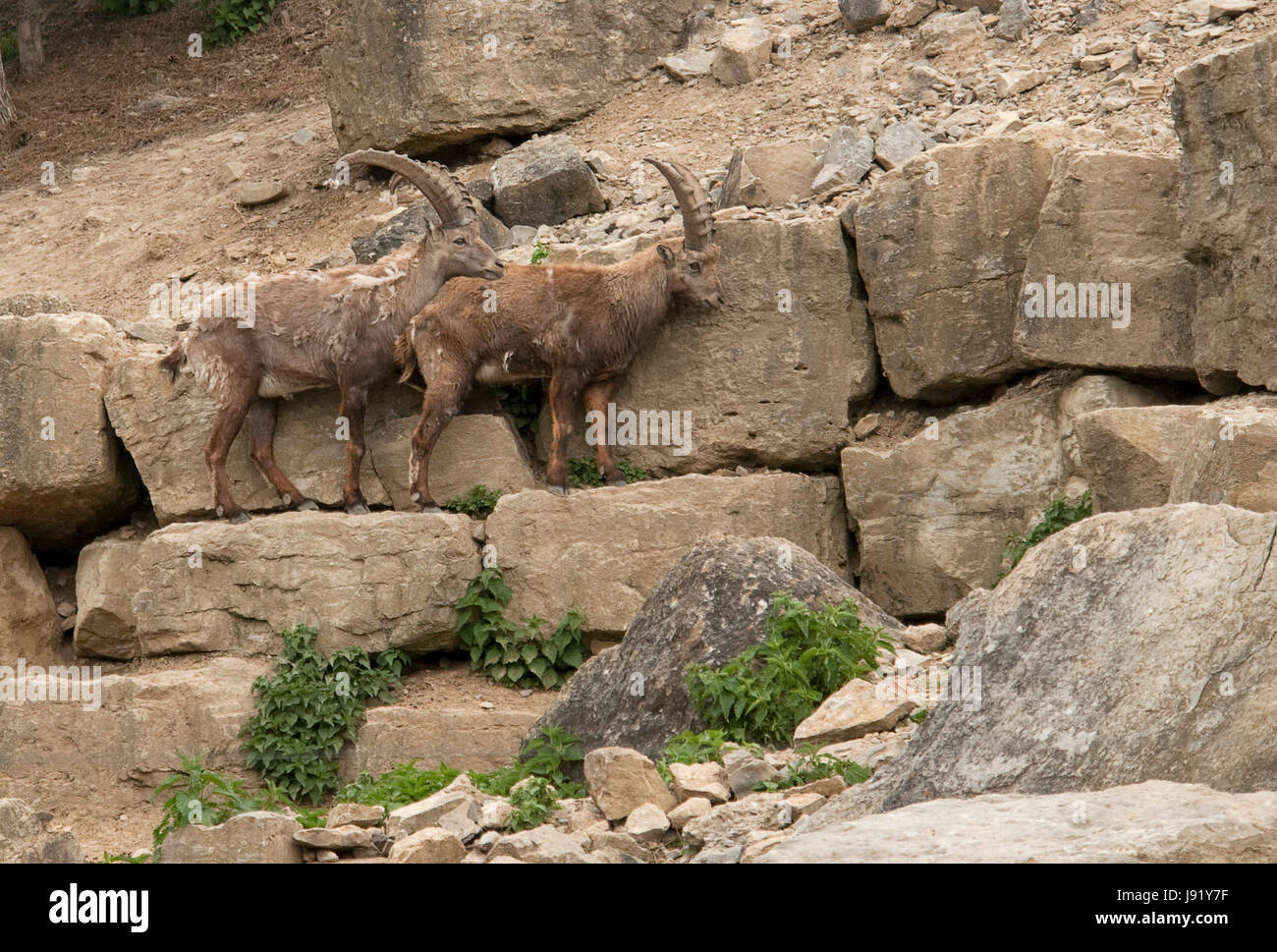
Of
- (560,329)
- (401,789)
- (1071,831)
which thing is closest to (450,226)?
(560,329)

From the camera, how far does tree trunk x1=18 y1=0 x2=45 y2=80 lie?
19578 millimetres

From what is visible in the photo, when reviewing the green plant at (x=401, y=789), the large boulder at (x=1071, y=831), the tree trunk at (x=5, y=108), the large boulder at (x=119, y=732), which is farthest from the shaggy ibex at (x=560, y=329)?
the tree trunk at (x=5, y=108)

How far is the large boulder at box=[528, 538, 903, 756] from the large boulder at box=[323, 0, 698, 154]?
689cm

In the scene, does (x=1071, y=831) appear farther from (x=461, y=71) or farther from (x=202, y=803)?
(x=461, y=71)

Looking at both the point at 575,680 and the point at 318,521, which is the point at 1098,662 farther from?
the point at 318,521

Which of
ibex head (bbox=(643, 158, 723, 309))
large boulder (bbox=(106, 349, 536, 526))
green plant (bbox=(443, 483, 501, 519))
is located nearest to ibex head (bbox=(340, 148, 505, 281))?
large boulder (bbox=(106, 349, 536, 526))

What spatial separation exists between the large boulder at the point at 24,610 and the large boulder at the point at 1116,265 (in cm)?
780

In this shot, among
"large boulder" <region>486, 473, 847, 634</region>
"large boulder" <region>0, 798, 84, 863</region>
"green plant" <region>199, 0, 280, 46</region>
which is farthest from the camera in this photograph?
"green plant" <region>199, 0, 280, 46</region>

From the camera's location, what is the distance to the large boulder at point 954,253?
11203mm

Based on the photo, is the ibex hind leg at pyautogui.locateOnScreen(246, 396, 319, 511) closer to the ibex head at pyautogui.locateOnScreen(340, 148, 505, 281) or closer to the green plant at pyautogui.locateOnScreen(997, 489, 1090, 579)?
the ibex head at pyautogui.locateOnScreen(340, 148, 505, 281)

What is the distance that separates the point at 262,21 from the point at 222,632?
407 inches

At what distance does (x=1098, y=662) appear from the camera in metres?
6.57

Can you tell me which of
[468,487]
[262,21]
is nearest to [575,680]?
[468,487]

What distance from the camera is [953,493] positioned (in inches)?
446
